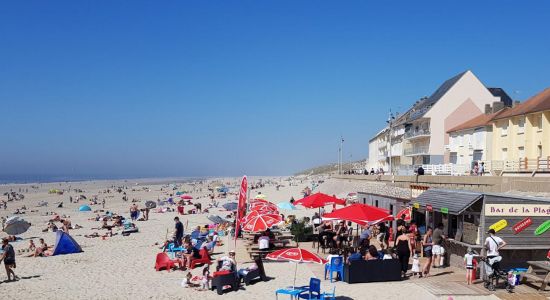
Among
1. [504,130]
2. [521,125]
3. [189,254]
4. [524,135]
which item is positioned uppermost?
[521,125]

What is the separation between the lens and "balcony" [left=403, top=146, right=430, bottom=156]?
46.9m

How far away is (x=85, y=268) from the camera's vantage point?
16047 millimetres

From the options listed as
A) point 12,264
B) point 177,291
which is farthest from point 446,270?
point 12,264

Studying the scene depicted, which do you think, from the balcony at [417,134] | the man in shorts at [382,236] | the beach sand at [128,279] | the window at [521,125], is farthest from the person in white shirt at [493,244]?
the balcony at [417,134]

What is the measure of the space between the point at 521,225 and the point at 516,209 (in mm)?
431

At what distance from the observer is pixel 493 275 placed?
11297 millimetres

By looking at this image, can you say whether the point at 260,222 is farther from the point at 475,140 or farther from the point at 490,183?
the point at 475,140

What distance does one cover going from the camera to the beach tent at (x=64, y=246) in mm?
18797

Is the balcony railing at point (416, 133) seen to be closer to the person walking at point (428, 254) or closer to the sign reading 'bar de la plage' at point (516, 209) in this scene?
the person walking at point (428, 254)

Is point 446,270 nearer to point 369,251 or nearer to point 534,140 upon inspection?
point 369,251

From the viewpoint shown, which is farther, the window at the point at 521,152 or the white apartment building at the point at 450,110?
the white apartment building at the point at 450,110

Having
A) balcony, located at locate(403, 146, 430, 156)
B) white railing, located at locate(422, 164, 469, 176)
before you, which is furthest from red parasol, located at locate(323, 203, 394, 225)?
balcony, located at locate(403, 146, 430, 156)

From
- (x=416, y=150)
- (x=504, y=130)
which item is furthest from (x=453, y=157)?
(x=504, y=130)

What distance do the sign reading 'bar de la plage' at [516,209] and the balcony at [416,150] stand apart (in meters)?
35.0
